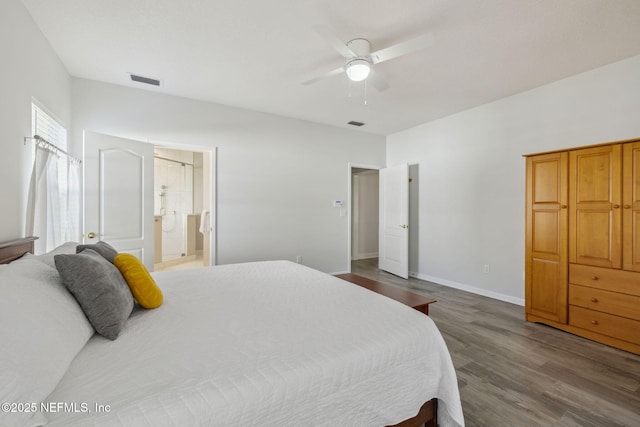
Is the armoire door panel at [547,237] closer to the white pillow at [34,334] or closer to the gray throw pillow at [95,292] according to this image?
the gray throw pillow at [95,292]

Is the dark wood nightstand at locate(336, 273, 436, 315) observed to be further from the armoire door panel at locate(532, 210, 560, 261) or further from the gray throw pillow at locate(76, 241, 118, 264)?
the gray throw pillow at locate(76, 241, 118, 264)

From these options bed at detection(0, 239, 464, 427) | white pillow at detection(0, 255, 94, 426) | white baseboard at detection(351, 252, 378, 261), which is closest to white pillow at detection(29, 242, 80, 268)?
A: bed at detection(0, 239, 464, 427)

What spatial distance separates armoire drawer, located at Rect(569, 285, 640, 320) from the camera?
238cm

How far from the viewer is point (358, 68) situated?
7.85ft

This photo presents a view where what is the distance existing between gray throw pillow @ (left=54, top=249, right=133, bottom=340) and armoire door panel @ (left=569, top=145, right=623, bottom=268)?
370 cm

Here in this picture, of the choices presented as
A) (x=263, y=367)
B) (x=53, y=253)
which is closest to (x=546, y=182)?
(x=263, y=367)

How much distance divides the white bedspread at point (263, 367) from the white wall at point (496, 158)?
2.93 meters

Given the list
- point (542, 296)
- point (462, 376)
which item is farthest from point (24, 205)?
point (542, 296)

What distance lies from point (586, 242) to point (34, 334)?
12.7 feet

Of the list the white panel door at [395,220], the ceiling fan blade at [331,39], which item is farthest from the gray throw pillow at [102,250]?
the white panel door at [395,220]

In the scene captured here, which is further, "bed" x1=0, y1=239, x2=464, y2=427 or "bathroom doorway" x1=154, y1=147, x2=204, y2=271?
"bathroom doorway" x1=154, y1=147, x2=204, y2=271

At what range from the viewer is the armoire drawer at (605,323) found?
238cm

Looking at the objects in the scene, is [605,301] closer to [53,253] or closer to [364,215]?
[53,253]

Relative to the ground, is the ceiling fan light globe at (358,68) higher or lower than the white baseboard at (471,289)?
higher
